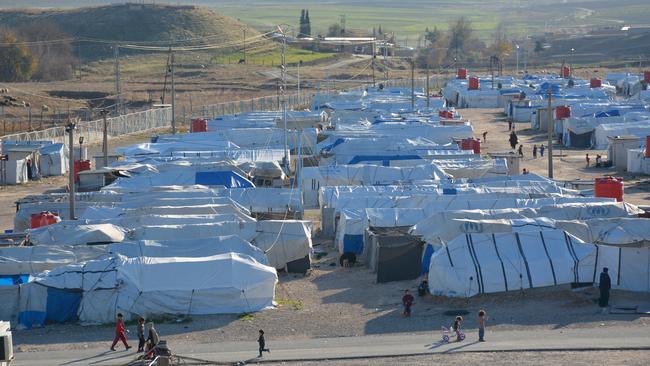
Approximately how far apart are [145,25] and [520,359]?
8421 centimetres

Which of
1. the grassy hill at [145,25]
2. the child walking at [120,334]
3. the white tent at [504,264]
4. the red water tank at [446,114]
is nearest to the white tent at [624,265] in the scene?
the white tent at [504,264]

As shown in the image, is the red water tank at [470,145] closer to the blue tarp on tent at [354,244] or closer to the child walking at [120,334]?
the blue tarp on tent at [354,244]

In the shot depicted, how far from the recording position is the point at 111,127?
44938 mm

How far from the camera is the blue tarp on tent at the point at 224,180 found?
2808 cm

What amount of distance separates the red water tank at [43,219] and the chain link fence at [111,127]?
15081 millimetres

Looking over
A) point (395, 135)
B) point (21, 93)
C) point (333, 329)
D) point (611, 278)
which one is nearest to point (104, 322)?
point (333, 329)

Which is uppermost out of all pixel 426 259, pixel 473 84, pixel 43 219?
pixel 473 84

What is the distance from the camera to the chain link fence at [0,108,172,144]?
40.4 metres

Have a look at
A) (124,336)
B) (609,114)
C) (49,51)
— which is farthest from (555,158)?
(49,51)

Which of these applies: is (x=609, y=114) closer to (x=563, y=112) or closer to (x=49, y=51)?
(x=563, y=112)

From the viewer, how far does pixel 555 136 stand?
44.3 metres

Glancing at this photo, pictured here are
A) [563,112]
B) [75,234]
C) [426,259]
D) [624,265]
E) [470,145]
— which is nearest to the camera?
[624,265]

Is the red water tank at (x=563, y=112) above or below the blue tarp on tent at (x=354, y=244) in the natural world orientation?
above

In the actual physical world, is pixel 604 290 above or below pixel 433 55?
below
